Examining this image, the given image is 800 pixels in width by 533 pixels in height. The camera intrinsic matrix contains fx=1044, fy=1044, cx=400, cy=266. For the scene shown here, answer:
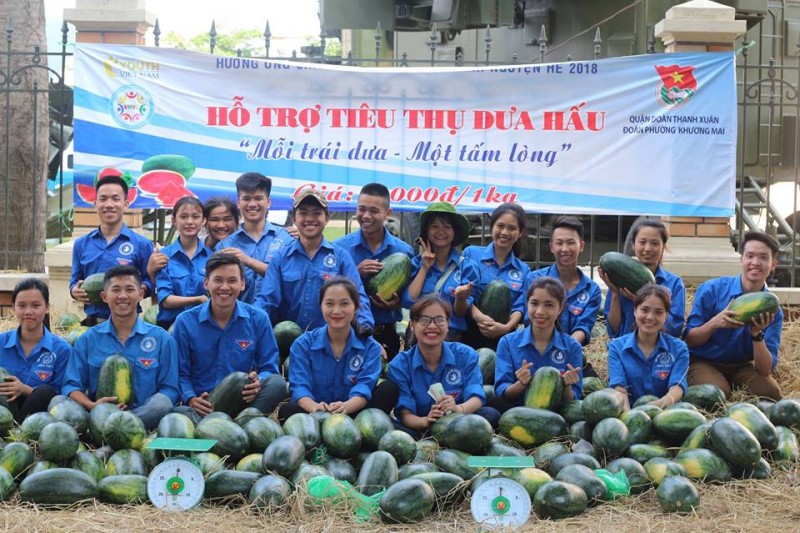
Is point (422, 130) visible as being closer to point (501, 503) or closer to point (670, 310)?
point (670, 310)

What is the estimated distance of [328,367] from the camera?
672 centimetres

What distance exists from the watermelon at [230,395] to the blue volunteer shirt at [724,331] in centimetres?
335

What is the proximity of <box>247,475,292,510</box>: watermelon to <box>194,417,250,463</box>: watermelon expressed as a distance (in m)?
0.39

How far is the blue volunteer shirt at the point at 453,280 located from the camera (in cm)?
764

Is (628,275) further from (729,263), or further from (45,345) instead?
(45,345)

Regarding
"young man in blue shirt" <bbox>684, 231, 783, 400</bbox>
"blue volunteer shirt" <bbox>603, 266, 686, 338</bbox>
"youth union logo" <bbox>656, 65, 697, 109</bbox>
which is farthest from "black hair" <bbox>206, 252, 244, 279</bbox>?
"youth union logo" <bbox>656, 65, 697, 109</bbox>

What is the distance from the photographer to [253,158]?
9.38 metres

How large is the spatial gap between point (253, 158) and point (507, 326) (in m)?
3.14

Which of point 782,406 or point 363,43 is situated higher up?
point 363,43

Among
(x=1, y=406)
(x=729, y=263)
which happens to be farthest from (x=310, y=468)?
(x=729, y=263)

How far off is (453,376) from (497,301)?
1109 mm

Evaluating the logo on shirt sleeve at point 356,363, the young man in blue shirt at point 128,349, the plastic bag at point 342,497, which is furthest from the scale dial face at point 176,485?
the logo on shirt sleeve at point 356,363

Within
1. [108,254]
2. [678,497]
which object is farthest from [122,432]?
[678,497]

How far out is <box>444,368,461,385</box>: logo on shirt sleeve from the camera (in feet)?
21.8
